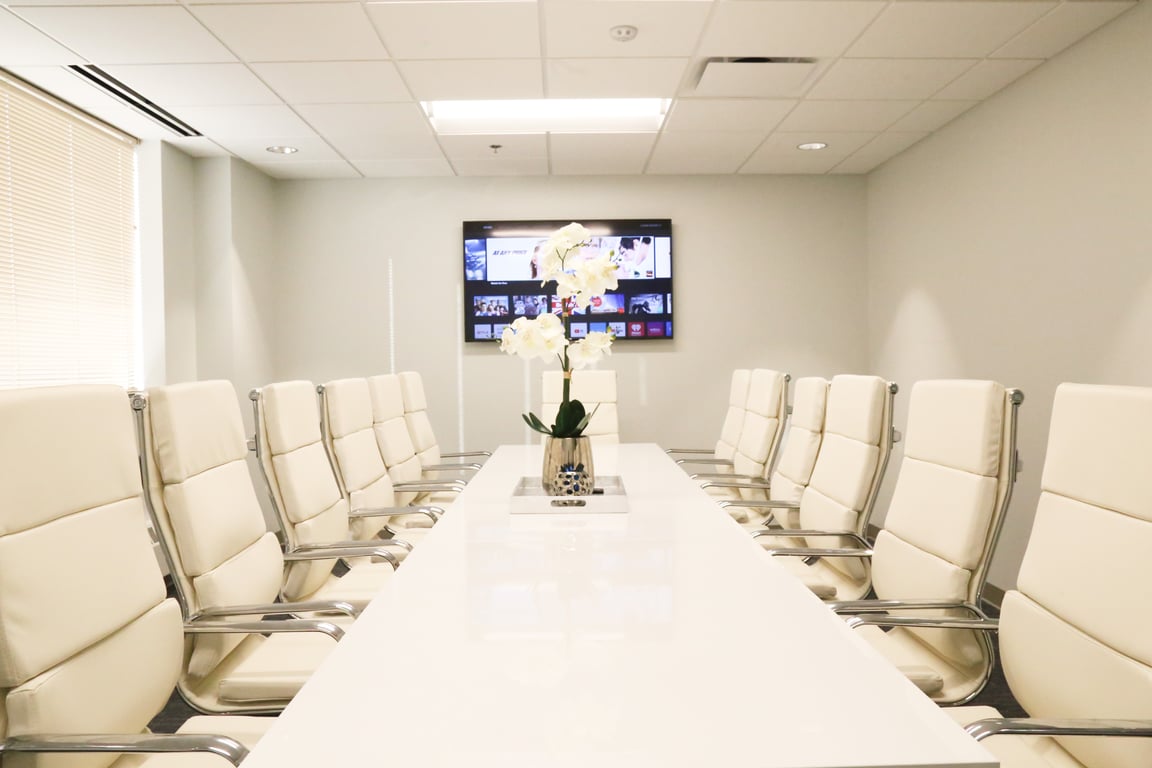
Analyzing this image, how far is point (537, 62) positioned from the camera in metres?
3.57

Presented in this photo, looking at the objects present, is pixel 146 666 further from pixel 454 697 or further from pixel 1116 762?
pixel 1116 762

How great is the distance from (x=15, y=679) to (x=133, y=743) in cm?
20

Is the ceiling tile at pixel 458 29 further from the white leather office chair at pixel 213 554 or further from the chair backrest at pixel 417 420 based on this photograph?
the white leather office chair at pixel 213 554

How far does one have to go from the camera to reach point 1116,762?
114cm

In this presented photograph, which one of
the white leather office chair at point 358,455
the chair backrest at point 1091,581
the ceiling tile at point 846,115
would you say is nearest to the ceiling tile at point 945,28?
the ceiling tile at point 846,115

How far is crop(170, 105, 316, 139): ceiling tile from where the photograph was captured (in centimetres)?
414

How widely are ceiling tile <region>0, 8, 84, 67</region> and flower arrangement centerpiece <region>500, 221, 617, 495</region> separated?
2.73 metres

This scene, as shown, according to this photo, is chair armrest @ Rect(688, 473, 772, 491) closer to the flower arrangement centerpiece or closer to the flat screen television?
the flower arrangement centerpiece

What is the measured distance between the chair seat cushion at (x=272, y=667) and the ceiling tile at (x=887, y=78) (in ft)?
11.5

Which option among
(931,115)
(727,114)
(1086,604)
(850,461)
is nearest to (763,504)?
(850,461)

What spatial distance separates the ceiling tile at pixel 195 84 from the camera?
354cm

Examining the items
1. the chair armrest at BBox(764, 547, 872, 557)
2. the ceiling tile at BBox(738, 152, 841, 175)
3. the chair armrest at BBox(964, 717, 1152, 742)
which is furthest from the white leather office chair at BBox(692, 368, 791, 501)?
the ceiling tile at BBox(738, 152, 841, 175)

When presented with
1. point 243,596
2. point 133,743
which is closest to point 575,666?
point 133,743

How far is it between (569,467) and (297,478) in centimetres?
87
